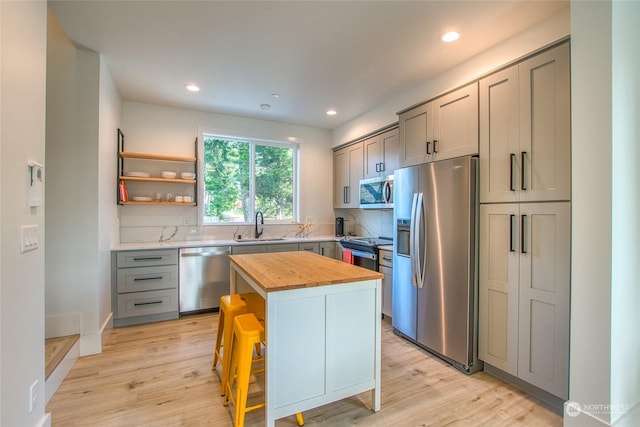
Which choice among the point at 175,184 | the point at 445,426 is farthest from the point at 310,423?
the point at 175,184

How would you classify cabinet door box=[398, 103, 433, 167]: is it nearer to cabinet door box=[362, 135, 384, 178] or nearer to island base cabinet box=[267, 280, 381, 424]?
cabinet door box=[362, 135, 384, 178]

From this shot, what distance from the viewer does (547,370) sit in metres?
1.95

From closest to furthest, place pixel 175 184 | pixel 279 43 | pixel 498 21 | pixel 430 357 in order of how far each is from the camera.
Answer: pixel 498 21
pixel 279 43
pixel 430 357
pixel 175 184

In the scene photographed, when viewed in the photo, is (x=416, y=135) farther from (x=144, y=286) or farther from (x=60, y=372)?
(x=60, y=372)

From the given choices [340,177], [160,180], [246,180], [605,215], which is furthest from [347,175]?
[605,215]

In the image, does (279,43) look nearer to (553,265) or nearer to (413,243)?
(413,243)

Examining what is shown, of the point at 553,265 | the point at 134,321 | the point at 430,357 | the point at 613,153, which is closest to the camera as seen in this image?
the point at 613,153

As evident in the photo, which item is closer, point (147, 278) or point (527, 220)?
point (527, 220)

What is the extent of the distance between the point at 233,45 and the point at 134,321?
3104 millimetres

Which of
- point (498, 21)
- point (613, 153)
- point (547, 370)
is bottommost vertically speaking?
point (547, 370)

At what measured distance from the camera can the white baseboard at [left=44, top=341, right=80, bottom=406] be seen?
1963 millimetres

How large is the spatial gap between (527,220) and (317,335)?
5.42 feet

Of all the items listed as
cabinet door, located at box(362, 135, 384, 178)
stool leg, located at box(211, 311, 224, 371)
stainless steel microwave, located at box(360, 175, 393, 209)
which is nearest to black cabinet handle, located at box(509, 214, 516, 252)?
stainless steel microwave, located at box(360, 175, 393, 209)

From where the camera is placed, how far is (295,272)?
1.93m
